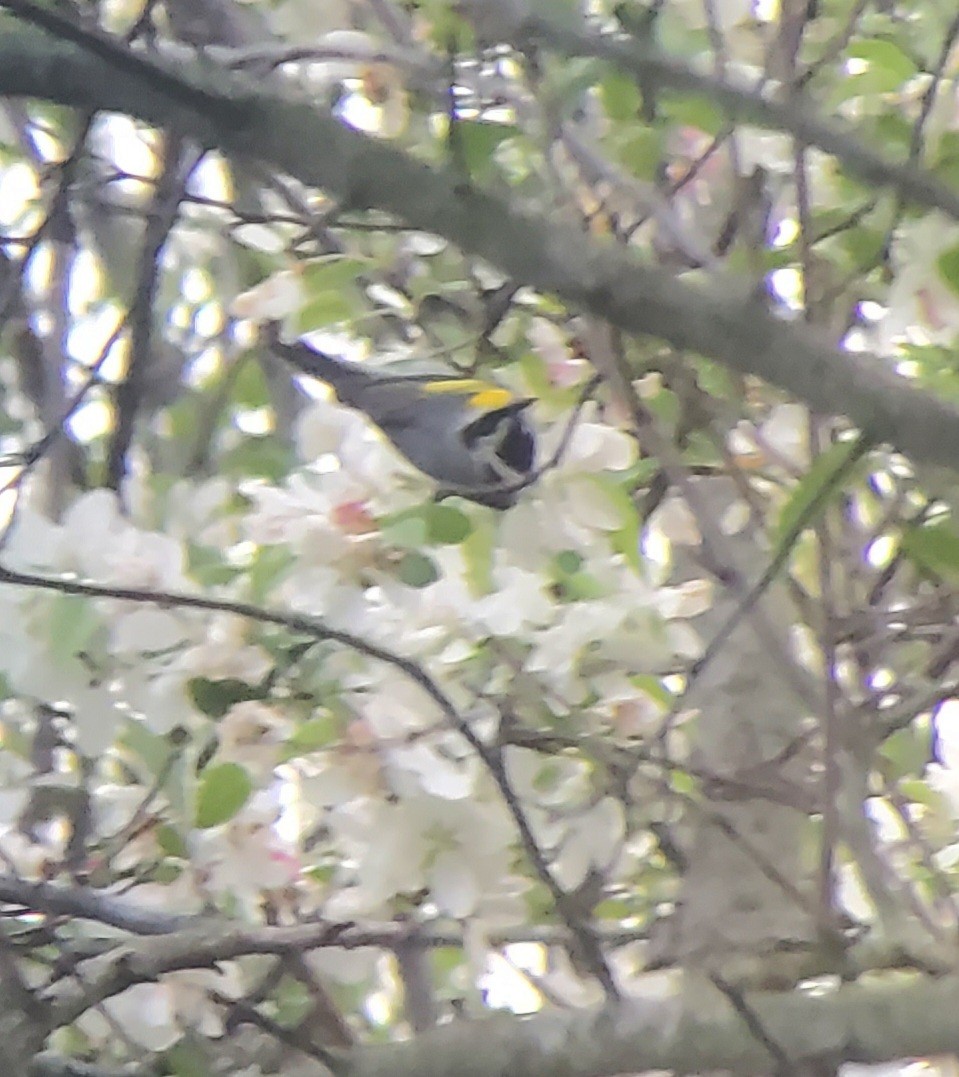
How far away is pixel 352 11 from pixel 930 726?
0.53 m

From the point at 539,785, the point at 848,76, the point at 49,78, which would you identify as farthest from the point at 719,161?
the point at 49,78

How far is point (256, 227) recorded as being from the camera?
77 centimetres

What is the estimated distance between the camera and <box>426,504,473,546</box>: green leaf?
0.53 metres

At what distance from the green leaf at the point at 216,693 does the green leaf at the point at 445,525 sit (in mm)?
93

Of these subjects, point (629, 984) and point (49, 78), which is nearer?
point (49, 78)

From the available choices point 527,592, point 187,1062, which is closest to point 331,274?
point 527,592

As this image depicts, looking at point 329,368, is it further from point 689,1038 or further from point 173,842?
point 689,1038

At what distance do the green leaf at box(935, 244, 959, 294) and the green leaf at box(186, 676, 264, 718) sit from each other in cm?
32

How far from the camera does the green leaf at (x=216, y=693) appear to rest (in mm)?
518

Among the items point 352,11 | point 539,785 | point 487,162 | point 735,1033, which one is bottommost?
point 735,1033

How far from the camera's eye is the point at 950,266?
532 mm

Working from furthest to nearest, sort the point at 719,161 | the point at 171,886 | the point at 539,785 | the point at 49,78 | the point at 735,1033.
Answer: the point at 719,161, the point at 171,886, the point at 539,785, the point at 735,1033, the point at 49,78

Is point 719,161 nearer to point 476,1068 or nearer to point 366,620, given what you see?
point 366,620

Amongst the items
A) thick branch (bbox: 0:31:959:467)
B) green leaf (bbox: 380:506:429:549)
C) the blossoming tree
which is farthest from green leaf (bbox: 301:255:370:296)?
thick branch (bbox: 0:31:959:467)
